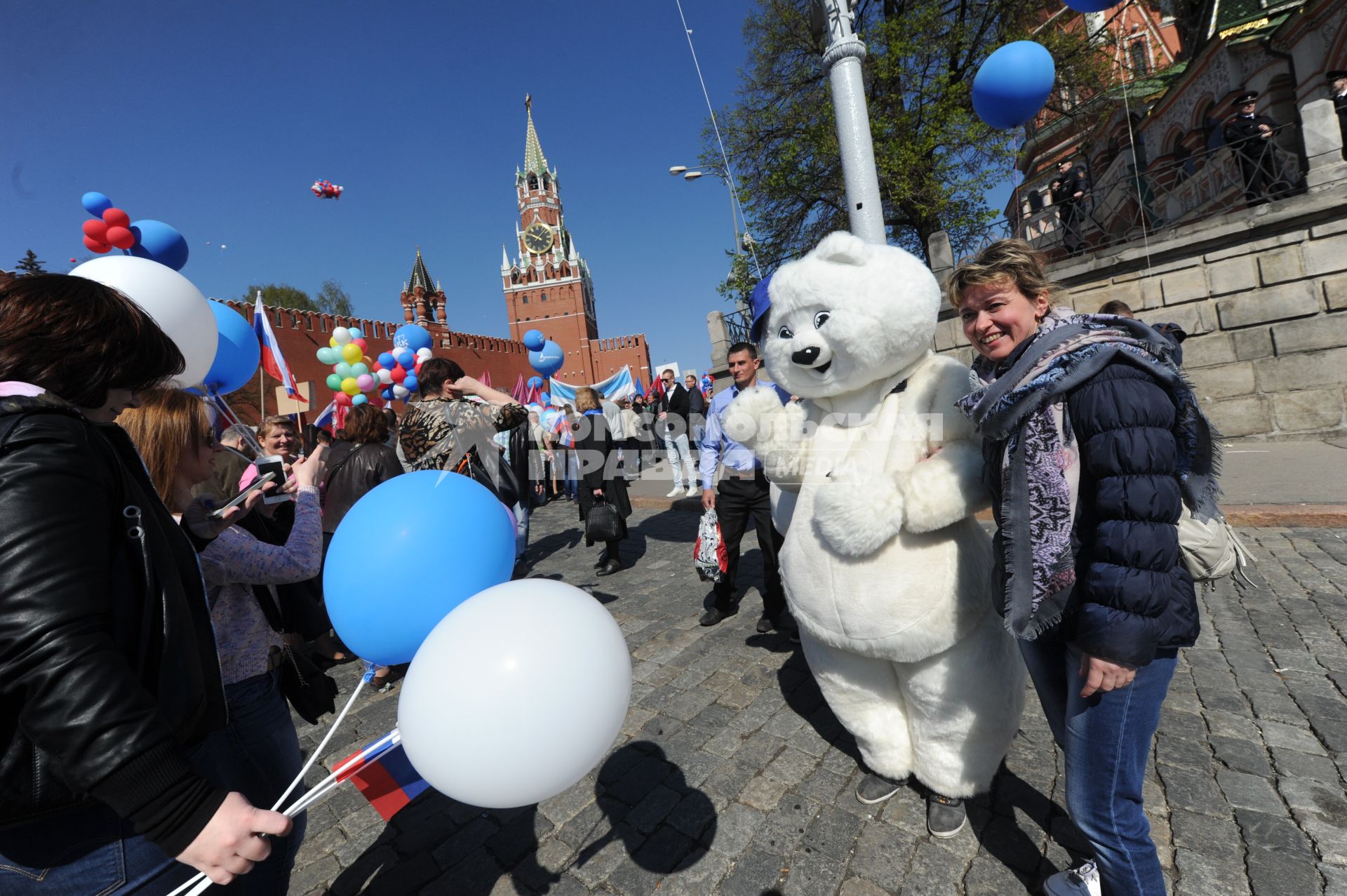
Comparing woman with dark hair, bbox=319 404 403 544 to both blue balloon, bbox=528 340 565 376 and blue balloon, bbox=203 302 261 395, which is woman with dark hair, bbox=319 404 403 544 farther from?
blue balloon, bbox=528 340 565 376

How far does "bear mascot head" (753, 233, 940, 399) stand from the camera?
6.45ft

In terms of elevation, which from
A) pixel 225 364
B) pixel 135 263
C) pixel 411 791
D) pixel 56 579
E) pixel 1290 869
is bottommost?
pixel 1290 869

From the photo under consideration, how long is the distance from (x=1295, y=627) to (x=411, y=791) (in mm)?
4312

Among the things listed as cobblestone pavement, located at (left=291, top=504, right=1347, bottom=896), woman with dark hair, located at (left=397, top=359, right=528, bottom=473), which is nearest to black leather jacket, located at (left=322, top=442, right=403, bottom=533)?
woman with dark hair, located at (left=397, top=359, right=528, bottom=473)

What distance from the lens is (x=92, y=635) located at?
872 mm

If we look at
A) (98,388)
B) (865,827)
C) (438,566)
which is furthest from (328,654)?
(865,827)

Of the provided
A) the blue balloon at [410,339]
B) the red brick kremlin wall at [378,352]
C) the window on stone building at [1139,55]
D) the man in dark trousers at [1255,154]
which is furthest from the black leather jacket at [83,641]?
the window on stone building at [1139,55]

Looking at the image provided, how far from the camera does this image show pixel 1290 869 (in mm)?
1761

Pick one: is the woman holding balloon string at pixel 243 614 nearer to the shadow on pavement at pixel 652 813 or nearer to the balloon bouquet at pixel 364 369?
the shadow on pavement at pixel 652 813

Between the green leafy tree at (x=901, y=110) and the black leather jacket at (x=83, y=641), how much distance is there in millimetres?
12622

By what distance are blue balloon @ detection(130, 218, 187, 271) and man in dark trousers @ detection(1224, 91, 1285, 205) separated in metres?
11.3

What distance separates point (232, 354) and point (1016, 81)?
5581 millimetres

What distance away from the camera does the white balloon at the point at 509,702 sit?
1.24 m

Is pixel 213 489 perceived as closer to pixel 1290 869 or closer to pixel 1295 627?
pixel 1290 869
